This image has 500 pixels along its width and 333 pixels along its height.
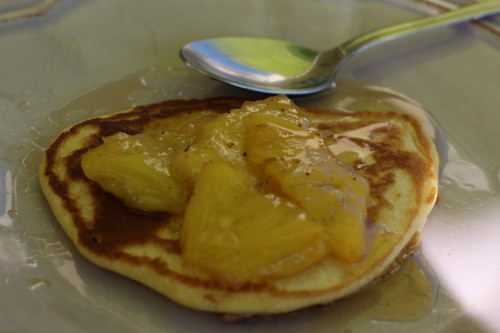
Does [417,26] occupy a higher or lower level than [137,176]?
higher

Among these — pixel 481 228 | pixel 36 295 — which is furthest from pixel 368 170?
pixel 36 295

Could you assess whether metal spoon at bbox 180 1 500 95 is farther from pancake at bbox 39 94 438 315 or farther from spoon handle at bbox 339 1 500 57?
pancake at bbox 39 94 438 315

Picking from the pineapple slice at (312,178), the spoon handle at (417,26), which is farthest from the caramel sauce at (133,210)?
the spoon handle at (417,26)

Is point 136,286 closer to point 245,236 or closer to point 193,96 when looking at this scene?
point 245,236

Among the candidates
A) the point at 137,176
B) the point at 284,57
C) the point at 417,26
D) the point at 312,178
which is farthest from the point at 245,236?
the point at 417,26

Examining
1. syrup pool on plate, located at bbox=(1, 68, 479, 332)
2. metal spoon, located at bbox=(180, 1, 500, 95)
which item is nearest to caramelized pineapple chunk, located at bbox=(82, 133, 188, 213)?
syrup pool on plate, located at bbox=(1, 68, 479, 332)

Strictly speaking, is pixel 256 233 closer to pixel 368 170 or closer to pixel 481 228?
pixel 368 170
